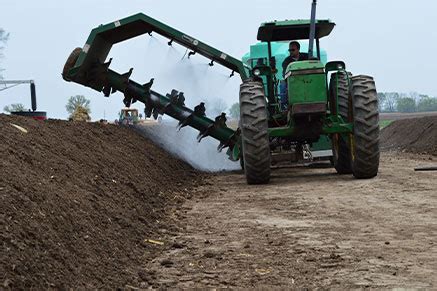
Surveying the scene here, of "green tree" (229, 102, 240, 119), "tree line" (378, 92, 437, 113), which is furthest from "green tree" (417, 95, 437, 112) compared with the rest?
"green tree" (229, 102, 240, 119)

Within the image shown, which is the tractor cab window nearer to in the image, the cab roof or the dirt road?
the cab roof

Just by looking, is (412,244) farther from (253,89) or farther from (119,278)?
(253,89)

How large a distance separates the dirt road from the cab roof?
11.3 feet

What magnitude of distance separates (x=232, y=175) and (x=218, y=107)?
1.64 meters

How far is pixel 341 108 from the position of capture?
476 inches

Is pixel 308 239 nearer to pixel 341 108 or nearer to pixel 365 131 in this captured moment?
pixel 365 131

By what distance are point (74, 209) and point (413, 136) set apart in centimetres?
2478

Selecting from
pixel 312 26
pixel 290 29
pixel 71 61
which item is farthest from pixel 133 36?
pixel 312 26

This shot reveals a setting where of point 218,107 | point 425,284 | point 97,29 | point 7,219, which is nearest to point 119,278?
point 7,219

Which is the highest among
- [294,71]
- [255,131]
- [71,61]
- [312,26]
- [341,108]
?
[312,26]

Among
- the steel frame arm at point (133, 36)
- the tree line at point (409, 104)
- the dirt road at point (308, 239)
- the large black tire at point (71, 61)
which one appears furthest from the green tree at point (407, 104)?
the dirt road at point (308, 239)

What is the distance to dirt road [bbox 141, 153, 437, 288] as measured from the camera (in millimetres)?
5016

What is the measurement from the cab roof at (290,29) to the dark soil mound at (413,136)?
8967 mm

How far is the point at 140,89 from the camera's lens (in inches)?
555
